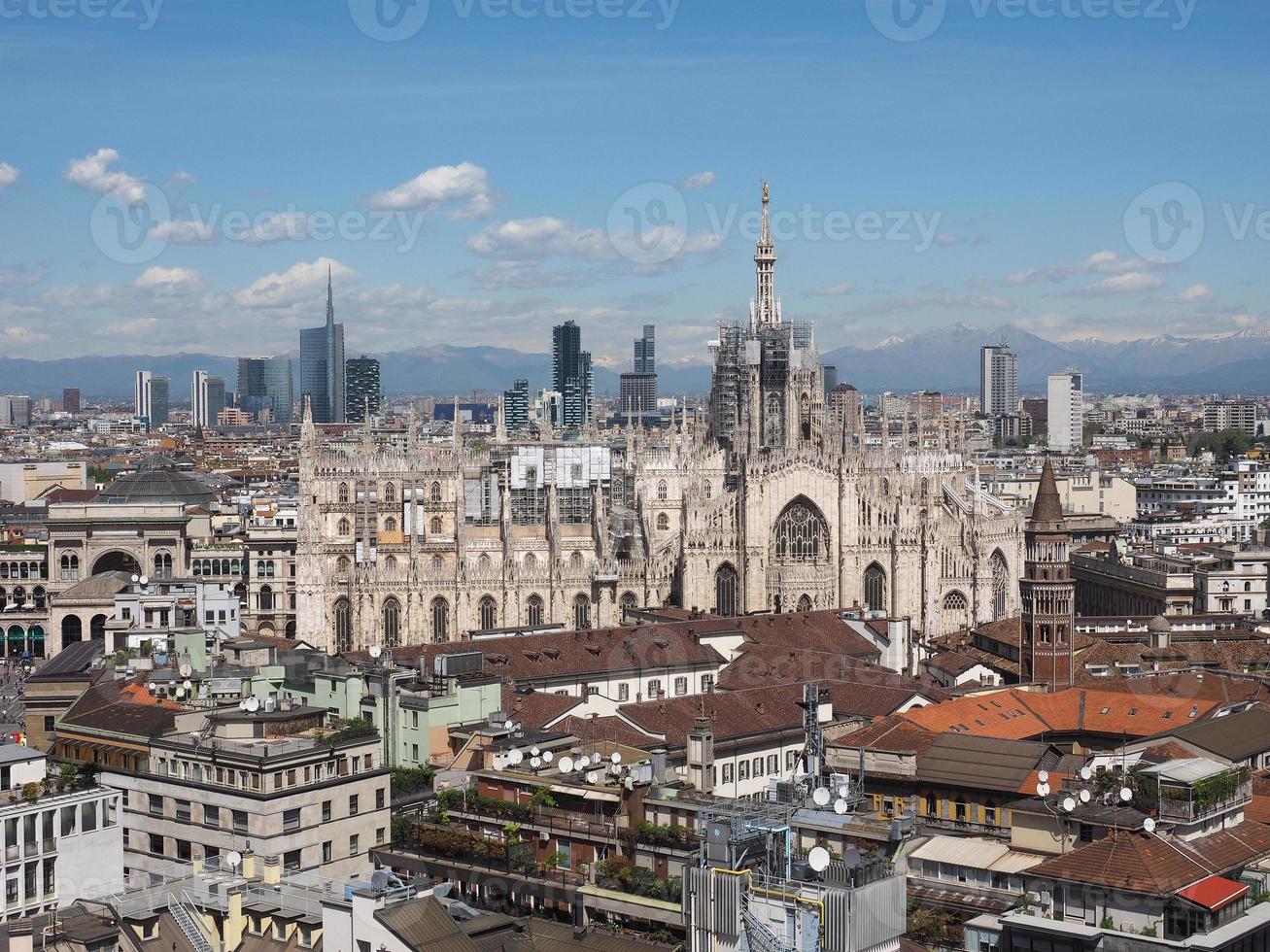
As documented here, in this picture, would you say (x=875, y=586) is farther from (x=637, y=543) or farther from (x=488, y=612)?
(x=488, y=612)

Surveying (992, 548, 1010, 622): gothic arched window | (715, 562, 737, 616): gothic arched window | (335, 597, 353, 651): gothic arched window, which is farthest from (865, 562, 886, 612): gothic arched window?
(335, 597, 353, 651): gothic arched window

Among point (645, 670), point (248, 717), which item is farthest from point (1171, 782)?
point (645, 670)

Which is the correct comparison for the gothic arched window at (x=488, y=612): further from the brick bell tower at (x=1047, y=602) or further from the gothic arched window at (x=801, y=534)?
the brick bell tower at (x=1047, y=602)

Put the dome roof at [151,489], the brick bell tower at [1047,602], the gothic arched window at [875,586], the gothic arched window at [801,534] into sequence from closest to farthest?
the brick bell tower at [1047,602] → the gothic arched window at [801,534] → the gothic arched window at [875,586] → the dome roof at [151,489]

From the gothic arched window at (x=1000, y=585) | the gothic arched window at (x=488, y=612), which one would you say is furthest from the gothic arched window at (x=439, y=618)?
the gothic arched window at (x=1000, y=585)

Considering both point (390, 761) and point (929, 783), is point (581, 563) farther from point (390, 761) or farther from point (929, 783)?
point (929, 783)

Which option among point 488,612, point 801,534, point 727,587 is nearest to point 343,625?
point 488,612
